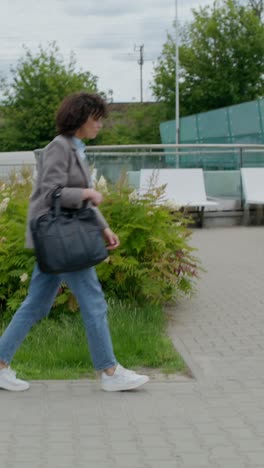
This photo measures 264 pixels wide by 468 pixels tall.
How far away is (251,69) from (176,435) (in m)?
46.8

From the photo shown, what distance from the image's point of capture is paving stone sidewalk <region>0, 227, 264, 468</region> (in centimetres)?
463

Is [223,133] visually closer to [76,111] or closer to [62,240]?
[76,111]

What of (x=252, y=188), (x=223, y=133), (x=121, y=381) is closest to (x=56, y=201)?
(x=121, y=381)

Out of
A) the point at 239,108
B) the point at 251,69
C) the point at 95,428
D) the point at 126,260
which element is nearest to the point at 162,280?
the point at 126,260

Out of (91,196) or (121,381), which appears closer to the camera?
(91,196)

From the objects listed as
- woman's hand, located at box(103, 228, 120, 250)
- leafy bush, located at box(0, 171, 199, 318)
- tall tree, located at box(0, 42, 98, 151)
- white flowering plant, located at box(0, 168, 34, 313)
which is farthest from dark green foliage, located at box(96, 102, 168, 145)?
woman's hand, located at box(103, 228, 120, 250)

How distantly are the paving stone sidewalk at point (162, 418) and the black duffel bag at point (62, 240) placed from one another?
755mm

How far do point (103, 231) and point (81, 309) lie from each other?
1.50 feet

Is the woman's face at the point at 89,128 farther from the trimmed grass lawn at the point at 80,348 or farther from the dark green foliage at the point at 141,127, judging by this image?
the dark green foliage at the point at 141,127

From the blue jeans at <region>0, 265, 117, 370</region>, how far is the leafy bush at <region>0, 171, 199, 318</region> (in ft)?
4.95

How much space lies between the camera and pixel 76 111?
5.70m

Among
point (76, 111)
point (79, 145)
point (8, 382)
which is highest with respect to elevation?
point (76, 111)

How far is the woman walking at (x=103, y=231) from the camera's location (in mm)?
5559

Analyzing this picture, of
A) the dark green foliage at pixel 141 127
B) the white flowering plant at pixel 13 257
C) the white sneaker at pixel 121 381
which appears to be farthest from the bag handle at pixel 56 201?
the dark green foliage at pixel 141 127
